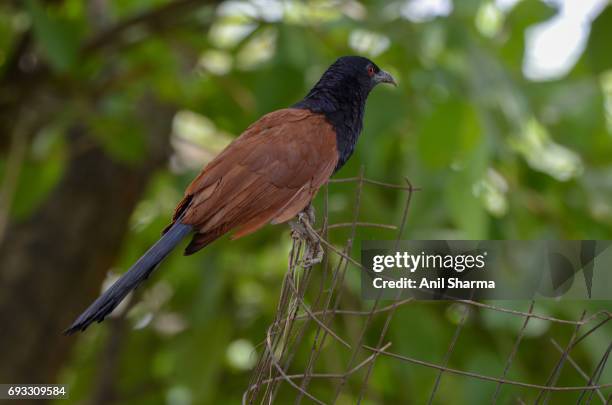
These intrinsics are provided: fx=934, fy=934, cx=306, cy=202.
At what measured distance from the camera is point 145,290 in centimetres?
319

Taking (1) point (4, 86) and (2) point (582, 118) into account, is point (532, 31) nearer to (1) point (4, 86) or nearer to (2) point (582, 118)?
(2) point (582, 118)

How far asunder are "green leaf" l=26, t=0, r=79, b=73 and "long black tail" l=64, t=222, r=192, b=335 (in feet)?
4.37

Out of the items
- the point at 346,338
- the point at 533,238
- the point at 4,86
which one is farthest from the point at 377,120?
the point at 4,86

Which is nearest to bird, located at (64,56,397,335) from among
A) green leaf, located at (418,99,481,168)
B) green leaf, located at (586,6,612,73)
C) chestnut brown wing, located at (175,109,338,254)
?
chestnut brown wing, located at (175,109,338,254)

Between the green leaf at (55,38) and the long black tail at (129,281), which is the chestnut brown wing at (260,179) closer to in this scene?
the long black tail at (129,281)

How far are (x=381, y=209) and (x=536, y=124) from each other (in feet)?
2.20

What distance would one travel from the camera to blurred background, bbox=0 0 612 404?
7.76ft

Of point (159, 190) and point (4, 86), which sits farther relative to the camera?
point (159, 190)

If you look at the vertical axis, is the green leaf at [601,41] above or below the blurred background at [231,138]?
above

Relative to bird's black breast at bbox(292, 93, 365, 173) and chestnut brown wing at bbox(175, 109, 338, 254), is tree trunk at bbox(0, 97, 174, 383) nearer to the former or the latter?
bird's black breast at bbox(292, 93, 365, 173)

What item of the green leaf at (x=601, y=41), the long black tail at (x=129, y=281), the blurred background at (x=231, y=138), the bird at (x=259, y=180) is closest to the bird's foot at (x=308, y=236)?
the bird at (x=259, y=180)

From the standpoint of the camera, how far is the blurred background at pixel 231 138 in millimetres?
2365

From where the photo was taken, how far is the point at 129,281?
114 cm

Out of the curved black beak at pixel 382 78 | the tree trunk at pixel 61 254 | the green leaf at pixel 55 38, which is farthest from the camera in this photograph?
the tree trunk at pixel 61 254
